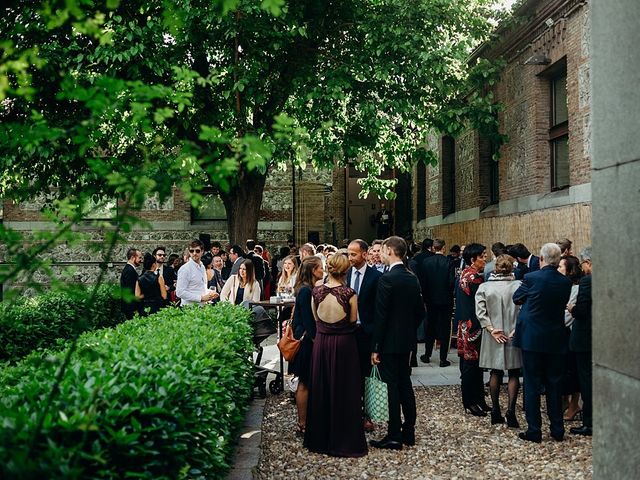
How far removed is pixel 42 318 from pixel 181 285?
2.26 meters

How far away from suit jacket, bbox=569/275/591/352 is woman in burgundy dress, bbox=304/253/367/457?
8.11ft

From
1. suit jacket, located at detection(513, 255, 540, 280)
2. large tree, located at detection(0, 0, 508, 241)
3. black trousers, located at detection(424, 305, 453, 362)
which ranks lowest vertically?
black trousers, located at detection(424, 305, 453, 362)

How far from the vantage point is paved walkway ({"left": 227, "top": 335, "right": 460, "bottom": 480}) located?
6802 millimetres

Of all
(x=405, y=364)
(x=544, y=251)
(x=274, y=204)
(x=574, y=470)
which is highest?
(x=274, y=204)

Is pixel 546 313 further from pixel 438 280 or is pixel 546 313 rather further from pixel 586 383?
pixel 438 280

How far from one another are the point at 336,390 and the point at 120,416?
13.4 ft

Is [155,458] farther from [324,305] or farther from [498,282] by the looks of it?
[498,282]

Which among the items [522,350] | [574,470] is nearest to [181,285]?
[522,350]

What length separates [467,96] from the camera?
19.8m

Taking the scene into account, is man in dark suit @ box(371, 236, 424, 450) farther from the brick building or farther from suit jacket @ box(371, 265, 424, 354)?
the brick building

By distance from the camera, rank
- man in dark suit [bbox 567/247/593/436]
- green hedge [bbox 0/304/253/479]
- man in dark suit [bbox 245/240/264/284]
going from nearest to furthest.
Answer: green hedge [bbox 0/304/253/479] < man in dark suit [bbox 567/247/593/436] < man in dark suit [bbox 245/240/264/284]

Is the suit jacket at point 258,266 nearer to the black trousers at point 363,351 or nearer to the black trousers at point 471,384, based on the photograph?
the black trousers at point 471,384

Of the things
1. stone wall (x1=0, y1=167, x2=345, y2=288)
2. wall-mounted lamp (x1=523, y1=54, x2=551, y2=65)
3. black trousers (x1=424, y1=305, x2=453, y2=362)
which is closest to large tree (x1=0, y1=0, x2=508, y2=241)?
wall-mounted lamp (x1=523, y1=54, x2=551, y2=65)

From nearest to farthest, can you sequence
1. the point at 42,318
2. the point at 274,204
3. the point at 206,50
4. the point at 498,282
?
the point at 498,282 → the point at 42,318 → the point at 206,50 → the point at 274,204
